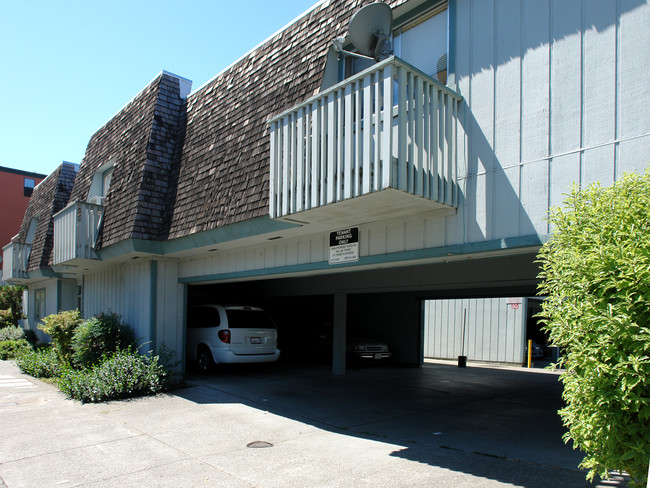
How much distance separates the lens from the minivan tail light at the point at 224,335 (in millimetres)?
12820

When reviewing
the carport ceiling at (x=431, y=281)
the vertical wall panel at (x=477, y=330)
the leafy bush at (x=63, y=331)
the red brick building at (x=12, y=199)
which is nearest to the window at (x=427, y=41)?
the carport ceiling at (x=431, y=281)

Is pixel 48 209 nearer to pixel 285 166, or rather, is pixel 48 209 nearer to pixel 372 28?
pixel 285 166

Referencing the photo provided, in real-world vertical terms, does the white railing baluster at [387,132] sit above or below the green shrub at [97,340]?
above

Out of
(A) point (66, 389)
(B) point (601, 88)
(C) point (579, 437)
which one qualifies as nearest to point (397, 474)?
(C) point (579, 437)

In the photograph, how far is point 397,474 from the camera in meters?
5.64

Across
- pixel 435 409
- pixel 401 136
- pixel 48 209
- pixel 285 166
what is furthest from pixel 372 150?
pixel 48 209

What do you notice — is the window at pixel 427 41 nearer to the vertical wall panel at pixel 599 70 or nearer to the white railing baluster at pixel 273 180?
the vertical wall panel at pixel 599 70

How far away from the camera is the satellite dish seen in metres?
6.73

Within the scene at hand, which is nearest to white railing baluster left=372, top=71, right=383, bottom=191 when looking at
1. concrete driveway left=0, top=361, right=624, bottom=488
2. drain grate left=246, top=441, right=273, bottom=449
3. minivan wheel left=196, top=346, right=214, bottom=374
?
concrete driveway left=0, top=361, right=624, bottom=488

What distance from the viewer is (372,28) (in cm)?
682

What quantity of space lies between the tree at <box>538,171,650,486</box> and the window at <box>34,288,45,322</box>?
2236 cm

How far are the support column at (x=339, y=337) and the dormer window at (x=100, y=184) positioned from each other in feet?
23.2

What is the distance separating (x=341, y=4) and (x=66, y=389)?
29.6 feet

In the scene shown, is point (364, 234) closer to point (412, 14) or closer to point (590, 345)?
point (412, 14)
